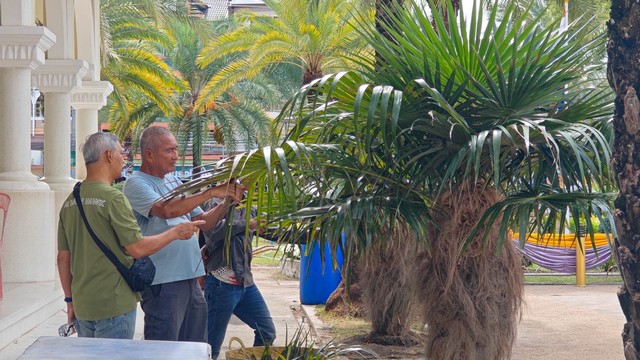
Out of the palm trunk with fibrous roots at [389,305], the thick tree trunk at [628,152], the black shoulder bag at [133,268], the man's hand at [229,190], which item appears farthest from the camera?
the palm trunk with fibrous roots at [389,305]

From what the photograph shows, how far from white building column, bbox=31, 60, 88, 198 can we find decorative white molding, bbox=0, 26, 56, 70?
9.81 feet

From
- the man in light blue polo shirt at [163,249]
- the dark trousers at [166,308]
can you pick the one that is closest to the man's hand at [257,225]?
the man in light blue polo shirt at [163,249]

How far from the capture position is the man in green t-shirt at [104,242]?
183 inches

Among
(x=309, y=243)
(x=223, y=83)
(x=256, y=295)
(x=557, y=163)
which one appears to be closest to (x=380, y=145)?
(x=309, y=243)

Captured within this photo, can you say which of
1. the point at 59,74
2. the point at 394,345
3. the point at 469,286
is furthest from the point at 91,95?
the point at 469,286

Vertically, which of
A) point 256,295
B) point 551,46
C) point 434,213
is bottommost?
point 256,295

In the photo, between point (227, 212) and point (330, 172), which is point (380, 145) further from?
point (227, 212)

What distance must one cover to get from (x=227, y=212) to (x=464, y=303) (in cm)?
143

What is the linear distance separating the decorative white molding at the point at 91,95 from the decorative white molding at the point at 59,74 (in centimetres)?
287

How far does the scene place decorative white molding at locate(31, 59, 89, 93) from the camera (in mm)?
14461

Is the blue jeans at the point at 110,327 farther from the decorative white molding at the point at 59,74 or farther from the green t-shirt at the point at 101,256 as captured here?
the decorative white molding at the point at 59,74

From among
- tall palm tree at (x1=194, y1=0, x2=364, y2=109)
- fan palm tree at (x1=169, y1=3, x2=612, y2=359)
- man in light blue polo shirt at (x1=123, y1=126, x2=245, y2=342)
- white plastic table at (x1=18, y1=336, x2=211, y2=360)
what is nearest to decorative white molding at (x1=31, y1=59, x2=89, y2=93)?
tall palm tree at (x1=194, y1=0, x2=364, y2=109)

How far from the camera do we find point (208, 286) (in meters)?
6.52

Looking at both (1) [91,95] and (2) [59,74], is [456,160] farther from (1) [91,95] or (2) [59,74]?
(1) [91,95]
